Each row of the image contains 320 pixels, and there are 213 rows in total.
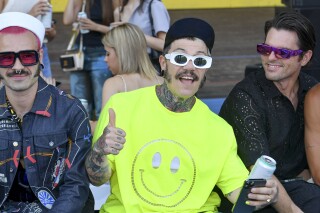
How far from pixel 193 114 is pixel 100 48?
2.59 metres

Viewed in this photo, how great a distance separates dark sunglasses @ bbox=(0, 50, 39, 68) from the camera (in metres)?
3.53

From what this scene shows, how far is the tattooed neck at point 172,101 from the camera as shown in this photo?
369cm

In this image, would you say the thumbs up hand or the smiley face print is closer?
the thumbs up hand

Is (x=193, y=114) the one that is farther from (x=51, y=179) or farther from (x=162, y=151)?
(x=51, y=179)

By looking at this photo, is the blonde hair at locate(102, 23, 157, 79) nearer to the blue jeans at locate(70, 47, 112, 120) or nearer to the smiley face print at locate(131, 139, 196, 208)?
the blue jeans at locate(70, 47, 112, 120)

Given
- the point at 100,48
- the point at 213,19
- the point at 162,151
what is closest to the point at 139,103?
the point at 162,151

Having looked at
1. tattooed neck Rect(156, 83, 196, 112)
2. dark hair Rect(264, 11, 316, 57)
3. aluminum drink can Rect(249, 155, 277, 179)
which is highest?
dark hair Rect(264, 11, 316, 57)

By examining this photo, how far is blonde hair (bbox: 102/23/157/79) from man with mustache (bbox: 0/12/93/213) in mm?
1616

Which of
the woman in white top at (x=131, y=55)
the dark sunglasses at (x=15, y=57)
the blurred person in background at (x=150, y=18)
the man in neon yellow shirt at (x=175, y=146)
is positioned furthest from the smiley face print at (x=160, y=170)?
the blurred person in background at (x=150, y=18)

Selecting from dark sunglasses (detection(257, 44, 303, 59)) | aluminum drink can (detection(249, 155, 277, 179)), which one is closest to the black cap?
dark sunglasses (detection(257, 44, 303, 59))

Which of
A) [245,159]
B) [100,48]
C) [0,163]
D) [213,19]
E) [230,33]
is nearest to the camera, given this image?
[0,163]

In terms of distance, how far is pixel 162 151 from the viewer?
3.63m

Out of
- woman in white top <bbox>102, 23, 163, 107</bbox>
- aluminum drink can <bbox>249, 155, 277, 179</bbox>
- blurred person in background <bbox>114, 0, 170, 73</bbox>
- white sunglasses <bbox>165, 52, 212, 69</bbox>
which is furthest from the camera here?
blurred person in background <bbox>114, 0, 170, 73</bbox>

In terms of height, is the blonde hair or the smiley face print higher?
the blonde hair
